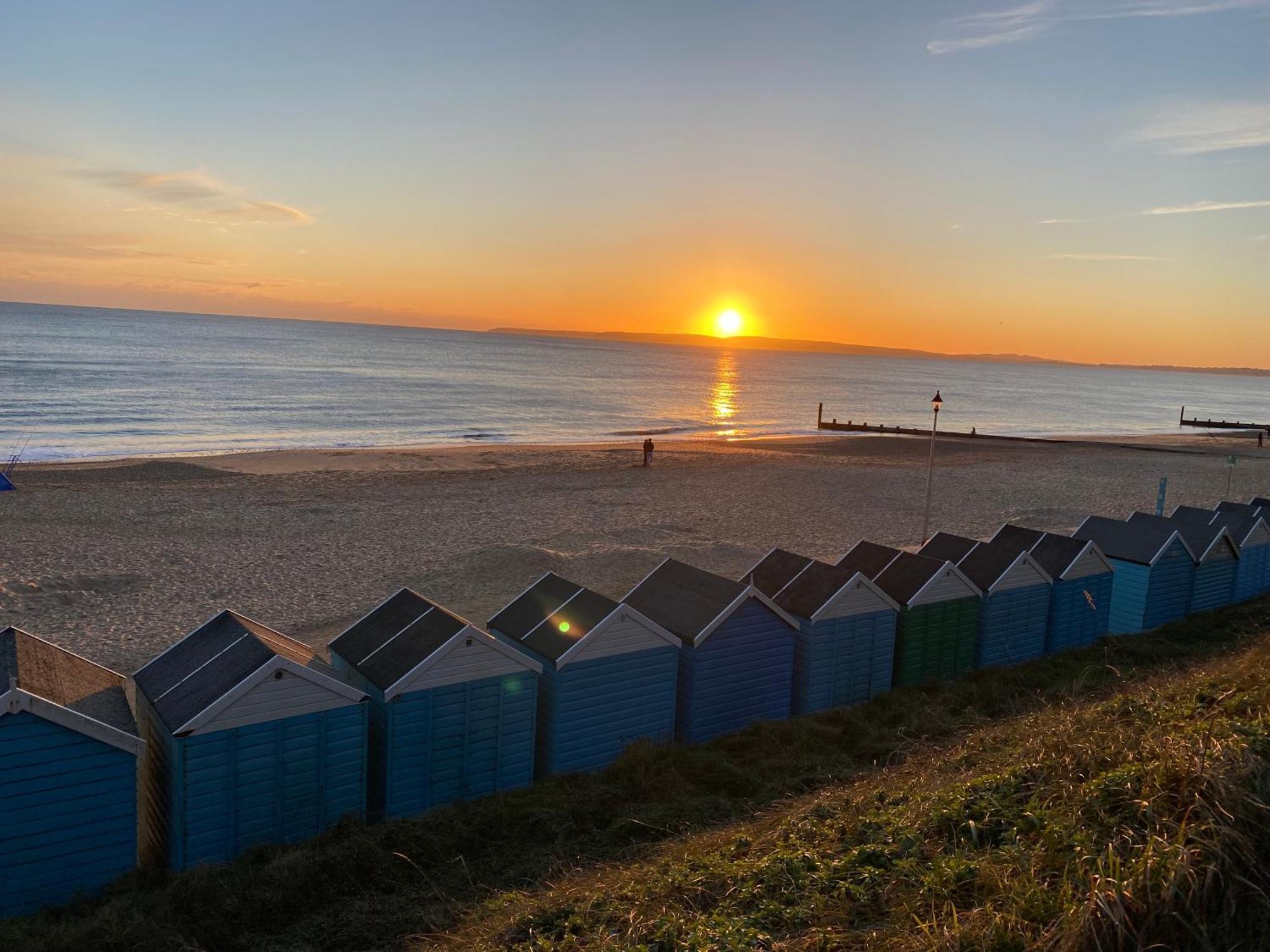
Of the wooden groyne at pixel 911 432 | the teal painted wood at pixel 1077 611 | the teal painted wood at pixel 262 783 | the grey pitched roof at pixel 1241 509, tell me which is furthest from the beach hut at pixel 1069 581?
A: the wooden groyne at pixel 911 432

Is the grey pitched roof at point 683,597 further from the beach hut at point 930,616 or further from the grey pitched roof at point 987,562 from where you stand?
the grey pitched roof at point 987,562

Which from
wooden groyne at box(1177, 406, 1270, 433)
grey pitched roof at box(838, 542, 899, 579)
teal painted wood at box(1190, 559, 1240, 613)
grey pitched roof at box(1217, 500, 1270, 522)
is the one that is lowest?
teal painted wood at box(1190, 559, 1240, 613)

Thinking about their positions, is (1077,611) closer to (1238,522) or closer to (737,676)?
(1238,522)

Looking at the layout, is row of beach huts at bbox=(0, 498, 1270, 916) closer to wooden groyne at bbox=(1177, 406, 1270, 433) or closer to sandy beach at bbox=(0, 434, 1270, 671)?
sandy beach at bbox=(0, 434, 1270, 671)

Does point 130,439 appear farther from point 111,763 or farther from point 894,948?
point 894,948

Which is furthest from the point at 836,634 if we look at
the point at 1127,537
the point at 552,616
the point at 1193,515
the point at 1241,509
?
the point at 1241,509

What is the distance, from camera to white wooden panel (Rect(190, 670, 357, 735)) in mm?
7992

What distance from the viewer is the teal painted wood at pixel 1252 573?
693 inches

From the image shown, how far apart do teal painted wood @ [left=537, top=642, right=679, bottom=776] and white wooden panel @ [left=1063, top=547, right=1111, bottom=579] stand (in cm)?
774

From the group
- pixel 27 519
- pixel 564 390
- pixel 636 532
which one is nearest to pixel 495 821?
pixel 636 532

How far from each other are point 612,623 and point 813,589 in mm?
3441

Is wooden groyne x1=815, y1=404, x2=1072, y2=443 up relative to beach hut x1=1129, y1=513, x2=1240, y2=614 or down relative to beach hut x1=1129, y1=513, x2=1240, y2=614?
up

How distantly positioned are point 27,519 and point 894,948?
26.0 m

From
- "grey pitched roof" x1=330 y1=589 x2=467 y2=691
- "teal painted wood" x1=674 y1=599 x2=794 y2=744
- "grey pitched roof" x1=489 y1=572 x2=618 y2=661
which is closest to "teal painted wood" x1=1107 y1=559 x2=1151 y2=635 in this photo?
"teal painted wood" x1=674 y1=599 x2=794 y2=744
